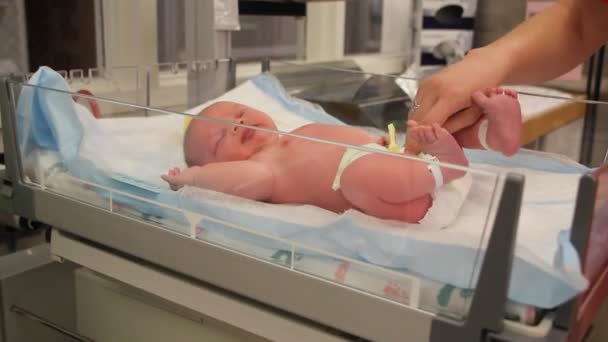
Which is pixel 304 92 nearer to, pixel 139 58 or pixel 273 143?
pixel 139 58

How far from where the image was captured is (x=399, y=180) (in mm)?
625

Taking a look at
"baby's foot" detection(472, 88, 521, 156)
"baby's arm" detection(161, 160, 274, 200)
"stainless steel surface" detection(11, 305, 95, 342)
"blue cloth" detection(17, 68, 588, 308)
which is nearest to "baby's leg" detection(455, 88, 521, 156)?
"baby's foot" detection(472, 88, 521, 156)

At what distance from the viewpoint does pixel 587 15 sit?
0.84 meters

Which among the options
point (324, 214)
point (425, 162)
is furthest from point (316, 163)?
point (425, 162)

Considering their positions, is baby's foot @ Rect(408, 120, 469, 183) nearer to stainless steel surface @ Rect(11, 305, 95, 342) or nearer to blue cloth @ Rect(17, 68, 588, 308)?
blue cloth @ Rect(17, 68, 588, 308)

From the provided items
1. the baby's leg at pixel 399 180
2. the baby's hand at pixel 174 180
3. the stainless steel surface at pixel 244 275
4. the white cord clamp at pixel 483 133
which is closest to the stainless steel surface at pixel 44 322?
the stainless steel surface at pixel 244 275

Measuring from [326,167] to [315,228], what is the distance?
0.40ft

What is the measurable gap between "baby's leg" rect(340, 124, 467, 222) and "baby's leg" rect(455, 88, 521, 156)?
66 millimetres

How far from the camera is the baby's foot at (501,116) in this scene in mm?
701

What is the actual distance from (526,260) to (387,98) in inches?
32.1

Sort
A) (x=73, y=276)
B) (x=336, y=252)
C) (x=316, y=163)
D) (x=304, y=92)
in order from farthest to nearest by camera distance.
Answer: (x=304, y=92) → (x=73, y=276) → (x=316, y=163) → (x=336, y=252)

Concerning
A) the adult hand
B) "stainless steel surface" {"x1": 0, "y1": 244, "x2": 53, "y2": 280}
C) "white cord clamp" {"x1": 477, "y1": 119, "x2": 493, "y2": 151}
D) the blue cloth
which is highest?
the adult hand

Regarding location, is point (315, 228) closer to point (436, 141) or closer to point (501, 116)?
point (436, 141)

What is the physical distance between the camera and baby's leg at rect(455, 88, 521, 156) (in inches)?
27.7
